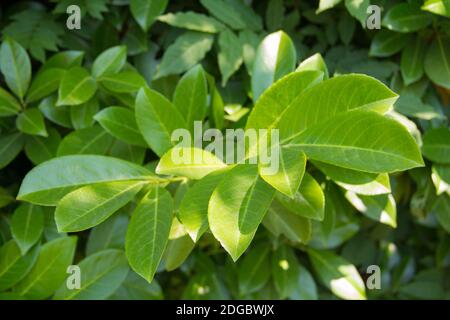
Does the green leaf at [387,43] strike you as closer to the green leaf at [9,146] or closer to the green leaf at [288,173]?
the green leaf at [288,173]

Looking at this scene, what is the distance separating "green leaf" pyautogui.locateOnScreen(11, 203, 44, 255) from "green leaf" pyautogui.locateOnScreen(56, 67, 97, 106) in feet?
0.76

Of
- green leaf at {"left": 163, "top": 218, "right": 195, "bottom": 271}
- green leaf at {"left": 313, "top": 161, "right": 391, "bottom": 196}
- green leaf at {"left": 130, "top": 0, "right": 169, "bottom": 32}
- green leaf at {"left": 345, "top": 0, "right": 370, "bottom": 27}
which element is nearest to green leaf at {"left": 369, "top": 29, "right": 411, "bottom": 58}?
green leaf at {"left": 345, "top": 0, "right": 370, "bottom": 27}

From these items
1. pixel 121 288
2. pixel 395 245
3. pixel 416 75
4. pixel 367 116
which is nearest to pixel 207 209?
pixel 367 116

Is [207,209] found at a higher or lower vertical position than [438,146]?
higher

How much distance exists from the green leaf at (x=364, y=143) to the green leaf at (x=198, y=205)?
0.16m

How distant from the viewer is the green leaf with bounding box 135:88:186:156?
1.05 meters

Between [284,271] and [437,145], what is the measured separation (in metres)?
0.45

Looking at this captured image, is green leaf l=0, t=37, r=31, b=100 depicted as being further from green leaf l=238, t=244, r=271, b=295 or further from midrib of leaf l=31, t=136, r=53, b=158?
green leaf l=238, t=244, r=271, b=295

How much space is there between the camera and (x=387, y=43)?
126 centimetres

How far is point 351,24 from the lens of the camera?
4.33 feet

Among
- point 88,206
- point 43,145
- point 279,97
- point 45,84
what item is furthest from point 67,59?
point 279,97
